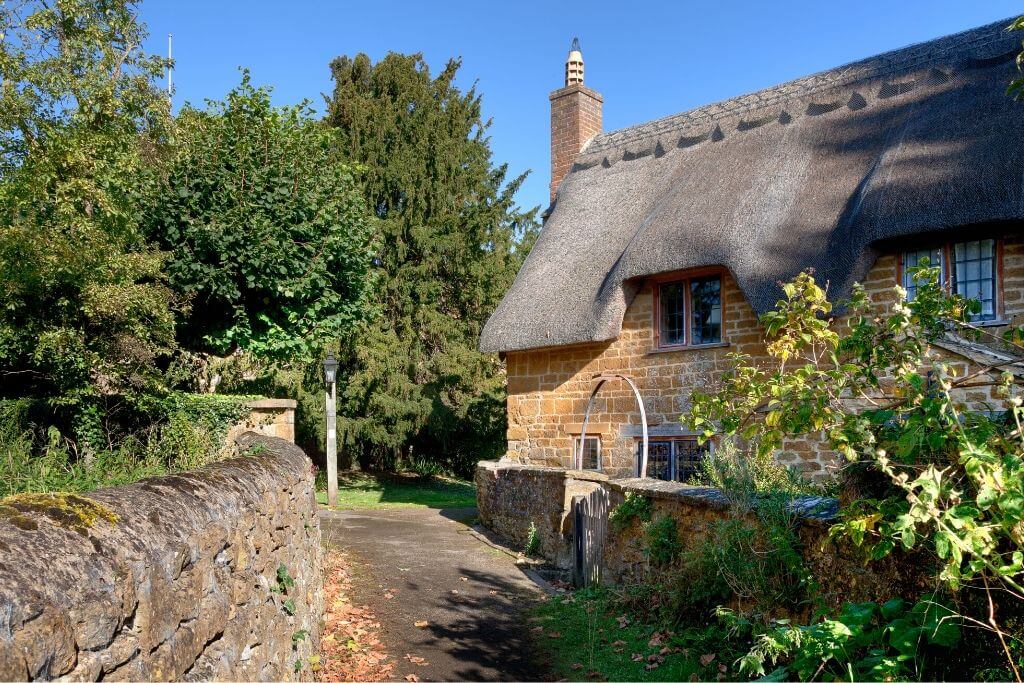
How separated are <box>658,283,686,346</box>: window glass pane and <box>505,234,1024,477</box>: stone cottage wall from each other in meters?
0.21

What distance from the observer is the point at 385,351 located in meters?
22.7

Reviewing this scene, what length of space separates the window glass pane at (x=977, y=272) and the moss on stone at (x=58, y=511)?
34.1ft

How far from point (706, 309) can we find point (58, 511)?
37.2 feet

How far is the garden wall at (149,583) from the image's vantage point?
2271mm

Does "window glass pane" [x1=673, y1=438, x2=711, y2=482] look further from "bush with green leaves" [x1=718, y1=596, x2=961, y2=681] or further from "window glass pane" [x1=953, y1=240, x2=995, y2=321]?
"bush with green leaves" [x1=718, y1=596, x2=961, y2=681]

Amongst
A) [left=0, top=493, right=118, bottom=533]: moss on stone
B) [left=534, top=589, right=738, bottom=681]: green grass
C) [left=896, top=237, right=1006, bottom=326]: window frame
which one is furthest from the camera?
[left=896, top=237, right=1006, bottom=326]: window frame

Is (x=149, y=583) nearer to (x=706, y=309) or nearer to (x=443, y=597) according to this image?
(x=443, y=597)

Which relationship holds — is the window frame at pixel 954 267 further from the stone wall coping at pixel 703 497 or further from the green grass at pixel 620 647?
the green grass at pixel 620 647

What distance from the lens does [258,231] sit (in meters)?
12.4

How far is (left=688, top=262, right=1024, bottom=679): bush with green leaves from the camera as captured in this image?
361cm

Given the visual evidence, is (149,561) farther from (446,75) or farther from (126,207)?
(446,75)

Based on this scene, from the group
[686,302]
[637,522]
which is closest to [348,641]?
[637,522]

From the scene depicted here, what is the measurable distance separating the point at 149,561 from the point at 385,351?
19947mm

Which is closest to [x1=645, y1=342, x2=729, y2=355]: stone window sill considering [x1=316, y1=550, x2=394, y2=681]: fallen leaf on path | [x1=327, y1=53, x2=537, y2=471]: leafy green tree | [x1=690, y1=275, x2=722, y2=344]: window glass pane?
[x1=690, y1=275, x2=722, y2=344]: window glass pane
